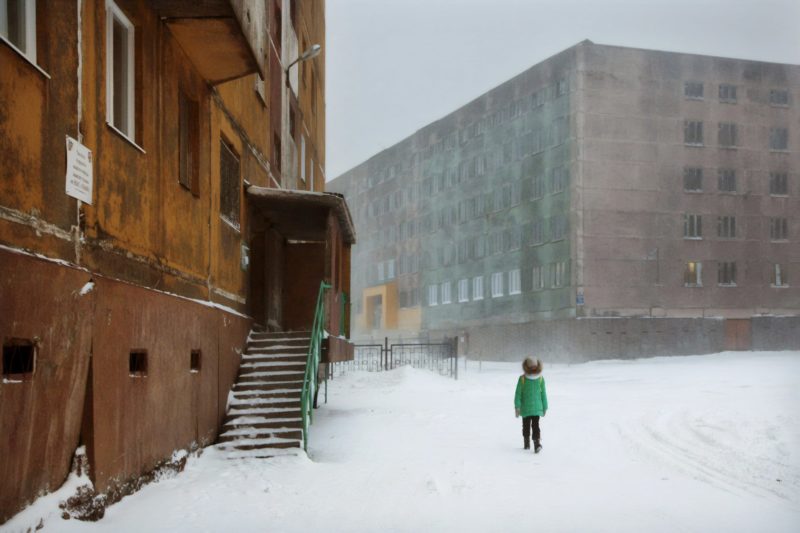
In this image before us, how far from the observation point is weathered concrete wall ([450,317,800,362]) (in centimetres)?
4366

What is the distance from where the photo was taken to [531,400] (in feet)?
40.8

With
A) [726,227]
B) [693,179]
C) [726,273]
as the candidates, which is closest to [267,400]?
[693,179]

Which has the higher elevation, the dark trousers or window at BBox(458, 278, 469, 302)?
window at BBox(458, 278, 469, 302)

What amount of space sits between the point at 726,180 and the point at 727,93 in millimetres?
5299

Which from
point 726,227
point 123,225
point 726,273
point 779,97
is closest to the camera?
point 123,225

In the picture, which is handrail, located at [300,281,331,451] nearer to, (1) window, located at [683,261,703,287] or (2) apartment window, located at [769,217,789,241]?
(1) window, located at [683,261,703,287]

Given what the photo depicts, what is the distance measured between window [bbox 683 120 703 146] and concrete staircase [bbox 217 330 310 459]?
37.2 meters

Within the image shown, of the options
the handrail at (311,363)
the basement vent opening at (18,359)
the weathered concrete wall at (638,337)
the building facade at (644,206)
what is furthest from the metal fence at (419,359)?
the basement vent opening at (18,359)

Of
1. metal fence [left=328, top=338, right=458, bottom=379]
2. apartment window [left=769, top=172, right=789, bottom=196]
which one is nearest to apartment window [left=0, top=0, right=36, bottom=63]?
metal fence [left=328, top=338, right=458, bottom=379]

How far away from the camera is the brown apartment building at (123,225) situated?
622 centimetres

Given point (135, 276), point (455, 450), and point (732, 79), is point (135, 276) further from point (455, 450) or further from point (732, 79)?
point (732, 79)

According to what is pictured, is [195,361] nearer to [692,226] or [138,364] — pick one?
[138,364]

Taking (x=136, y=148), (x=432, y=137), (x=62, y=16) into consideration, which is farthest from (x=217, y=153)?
(x=432, y=137)

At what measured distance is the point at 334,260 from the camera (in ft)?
52.8
